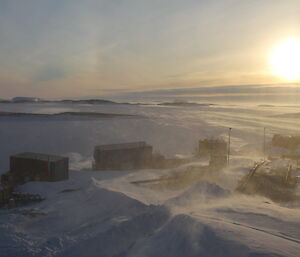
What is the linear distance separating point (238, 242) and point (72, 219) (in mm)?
3619

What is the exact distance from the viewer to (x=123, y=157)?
475 inches

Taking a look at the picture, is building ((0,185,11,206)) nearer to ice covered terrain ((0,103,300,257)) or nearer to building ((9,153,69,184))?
ice covered terrain ((0,103,300,257))

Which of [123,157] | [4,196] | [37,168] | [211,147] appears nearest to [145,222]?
[4,196]

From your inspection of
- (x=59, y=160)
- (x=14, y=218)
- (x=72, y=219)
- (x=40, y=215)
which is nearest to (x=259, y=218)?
(x=72, y=219)

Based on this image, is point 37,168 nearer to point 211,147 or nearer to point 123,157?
point 123,157

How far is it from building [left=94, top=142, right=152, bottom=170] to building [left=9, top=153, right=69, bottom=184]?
1.79 metres

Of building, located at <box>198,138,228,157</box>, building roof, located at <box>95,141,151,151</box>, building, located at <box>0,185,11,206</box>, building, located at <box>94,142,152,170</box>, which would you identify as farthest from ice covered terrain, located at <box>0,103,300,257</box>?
A: building, located at <box>198,138,228,157</box>

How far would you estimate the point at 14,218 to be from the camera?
249 inches

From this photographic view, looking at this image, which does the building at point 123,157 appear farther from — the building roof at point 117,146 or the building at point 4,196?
the building at point 4,196

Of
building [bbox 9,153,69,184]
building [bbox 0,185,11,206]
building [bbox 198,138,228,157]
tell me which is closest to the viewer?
building [bbox 0,185,11,206]

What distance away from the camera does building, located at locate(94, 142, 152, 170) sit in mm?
11703

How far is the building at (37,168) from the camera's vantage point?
31.8 feet

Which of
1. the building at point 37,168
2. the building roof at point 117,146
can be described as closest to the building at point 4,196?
the building at point 37,168

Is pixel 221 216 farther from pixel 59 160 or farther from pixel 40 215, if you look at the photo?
pixel 59 160
